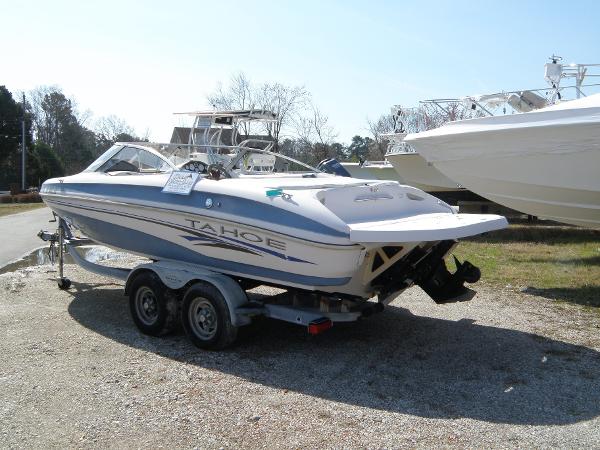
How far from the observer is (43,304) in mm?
7840

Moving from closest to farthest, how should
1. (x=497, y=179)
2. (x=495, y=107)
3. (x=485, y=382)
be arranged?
(x=485, y=382) < (x=497, y=179) < (x=495, y=107)

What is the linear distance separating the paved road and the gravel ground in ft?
16.8

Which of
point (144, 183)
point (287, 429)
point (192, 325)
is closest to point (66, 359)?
point (192, 325)

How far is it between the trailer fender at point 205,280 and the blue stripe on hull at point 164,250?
0.34ft

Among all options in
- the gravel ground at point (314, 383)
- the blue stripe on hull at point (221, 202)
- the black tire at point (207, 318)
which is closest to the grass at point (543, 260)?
the gravel ground at point (314, 383)

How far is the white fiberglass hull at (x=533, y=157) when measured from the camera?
920 cm

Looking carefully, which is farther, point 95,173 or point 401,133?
point 401,133

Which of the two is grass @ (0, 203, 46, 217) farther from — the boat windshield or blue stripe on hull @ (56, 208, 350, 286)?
blue stripe on hull @ (56, 208, 350, 286)

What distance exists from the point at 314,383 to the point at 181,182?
249 cm

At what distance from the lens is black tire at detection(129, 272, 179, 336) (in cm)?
634

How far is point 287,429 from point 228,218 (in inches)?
86.1

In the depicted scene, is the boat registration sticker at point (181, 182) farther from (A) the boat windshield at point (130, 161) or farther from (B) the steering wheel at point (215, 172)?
(A) the boat windshield at point (130, 161)

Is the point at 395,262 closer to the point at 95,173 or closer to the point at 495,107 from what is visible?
the point at 95,173

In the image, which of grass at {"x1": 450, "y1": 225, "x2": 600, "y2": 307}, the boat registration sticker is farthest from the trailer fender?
grass at {"x1": 450, "y1": 225, "x2": 600, "y2": 307}
